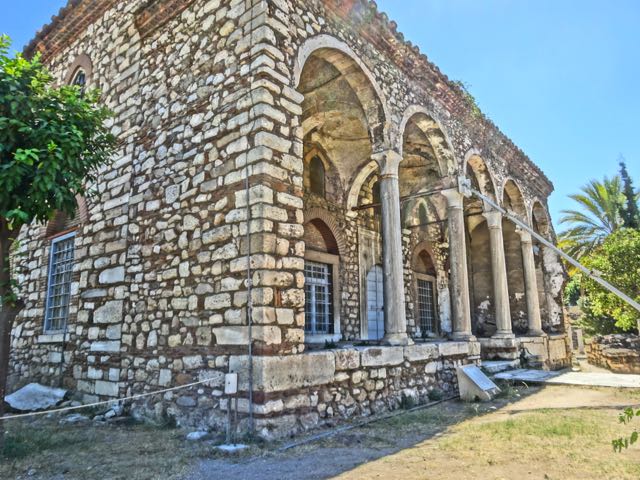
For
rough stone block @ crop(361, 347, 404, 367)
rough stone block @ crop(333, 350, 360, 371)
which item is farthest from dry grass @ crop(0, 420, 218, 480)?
rough stone block @ crop(361, 347, 404, 367)

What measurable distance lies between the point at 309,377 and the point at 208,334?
46.2 inches

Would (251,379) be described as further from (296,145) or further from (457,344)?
(457,344)

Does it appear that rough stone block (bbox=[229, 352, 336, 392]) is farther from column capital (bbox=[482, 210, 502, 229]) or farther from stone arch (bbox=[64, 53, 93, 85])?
column capital (bbox=[482, 210, 502, 229])

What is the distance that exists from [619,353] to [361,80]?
10408 mm

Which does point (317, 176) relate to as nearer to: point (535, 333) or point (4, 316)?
point (4, 316)

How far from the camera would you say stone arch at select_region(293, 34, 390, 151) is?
6277 mm

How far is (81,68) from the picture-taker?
836 cm

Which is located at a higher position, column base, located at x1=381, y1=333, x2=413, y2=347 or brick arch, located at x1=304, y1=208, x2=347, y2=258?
brick arch, located at x1=304, y1=208, x2=347, y2=258

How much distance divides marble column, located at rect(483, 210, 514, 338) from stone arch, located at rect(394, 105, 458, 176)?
2207 mm

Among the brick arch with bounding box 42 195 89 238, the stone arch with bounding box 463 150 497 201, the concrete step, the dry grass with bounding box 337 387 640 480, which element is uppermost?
the stone arch with bounding box 463 150 497 201

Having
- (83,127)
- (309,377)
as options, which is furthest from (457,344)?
(83,127)

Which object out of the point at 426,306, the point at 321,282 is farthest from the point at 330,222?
the point at 426,306

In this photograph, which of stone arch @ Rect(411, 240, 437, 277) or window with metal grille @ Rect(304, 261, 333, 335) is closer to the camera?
window with metal grille @ Rect(304, 261, 333, 335)

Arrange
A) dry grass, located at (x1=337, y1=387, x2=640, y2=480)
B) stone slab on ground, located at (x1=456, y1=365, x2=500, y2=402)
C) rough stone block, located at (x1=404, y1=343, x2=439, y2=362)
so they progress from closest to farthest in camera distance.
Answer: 1. dry grass, located at (x1=337, y1=387, x2=640, y2=480)
2. rough stone block, located at (x1=404, y1=343, x2=439, y2=362)
3. stone slab on ground, located at (x1=456, y1=365, x2=500, y2=402)
